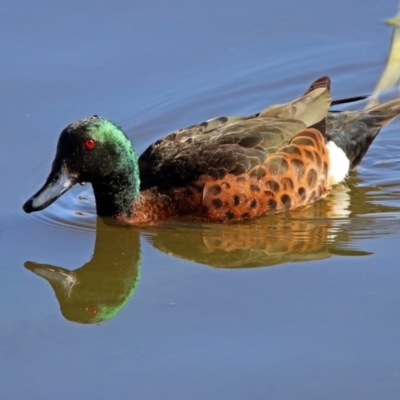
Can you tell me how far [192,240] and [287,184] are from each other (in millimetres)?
984

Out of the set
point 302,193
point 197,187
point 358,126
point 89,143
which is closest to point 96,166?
point 89,143

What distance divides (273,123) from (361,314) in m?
2.57

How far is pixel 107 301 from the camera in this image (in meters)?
7.94

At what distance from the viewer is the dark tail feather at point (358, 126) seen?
10.0 metres

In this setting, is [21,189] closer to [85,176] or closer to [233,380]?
[85,176]

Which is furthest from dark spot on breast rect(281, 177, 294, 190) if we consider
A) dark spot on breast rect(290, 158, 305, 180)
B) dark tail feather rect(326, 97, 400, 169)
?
dark tail feather rect(326, 97, 400, 169)

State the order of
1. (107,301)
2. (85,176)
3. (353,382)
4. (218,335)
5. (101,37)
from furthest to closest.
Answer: (101,37) → (85,176) → (107,301) → (218,335) → (353,382)

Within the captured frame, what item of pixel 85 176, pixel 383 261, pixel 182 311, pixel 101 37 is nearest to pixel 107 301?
pixel 182 311

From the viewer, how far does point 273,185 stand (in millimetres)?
9180

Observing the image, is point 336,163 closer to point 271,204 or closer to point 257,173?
point 271,204

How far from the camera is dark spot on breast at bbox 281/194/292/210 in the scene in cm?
924

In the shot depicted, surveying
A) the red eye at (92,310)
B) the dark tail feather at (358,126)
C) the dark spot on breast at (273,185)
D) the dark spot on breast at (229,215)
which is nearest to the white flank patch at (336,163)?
the dark tail feather at (358,126)

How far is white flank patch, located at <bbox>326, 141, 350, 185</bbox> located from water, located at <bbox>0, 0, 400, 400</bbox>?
0.13m

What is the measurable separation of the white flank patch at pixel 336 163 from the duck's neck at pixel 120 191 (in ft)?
5.88
